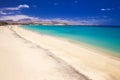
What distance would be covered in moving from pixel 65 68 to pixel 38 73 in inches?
45.7

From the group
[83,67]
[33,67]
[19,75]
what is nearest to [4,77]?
[19,75]

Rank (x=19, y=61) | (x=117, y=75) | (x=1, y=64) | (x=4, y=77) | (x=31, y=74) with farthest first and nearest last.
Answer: (x=19, y=61)
(x=1, y=64)
(x=117, y=75)
(x=31, y=74)
(x=4, y=77)

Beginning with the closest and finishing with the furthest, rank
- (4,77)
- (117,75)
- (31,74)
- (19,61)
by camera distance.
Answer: (4,77)
(31,74)
(117,75)
(19,61)

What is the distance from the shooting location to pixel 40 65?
6.87m

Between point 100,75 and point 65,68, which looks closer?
point 100,75

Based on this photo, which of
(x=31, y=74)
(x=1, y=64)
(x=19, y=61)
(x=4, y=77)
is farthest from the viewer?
(x=19, y=61)

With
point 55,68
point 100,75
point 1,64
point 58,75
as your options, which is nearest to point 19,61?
point 1,64

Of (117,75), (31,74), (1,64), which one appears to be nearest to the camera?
(31,74)

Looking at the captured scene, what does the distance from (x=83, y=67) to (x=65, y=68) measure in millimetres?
836

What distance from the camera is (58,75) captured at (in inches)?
227

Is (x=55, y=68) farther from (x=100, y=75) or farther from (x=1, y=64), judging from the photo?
(x=1, y=64)

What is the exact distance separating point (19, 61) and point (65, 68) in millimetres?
1921

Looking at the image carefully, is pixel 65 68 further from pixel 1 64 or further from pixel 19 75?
pixel 1 64

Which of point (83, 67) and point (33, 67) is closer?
point (33, 67)
